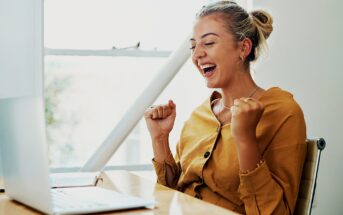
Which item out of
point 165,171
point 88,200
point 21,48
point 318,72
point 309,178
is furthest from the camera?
point 318,72

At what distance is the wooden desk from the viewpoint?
109cm

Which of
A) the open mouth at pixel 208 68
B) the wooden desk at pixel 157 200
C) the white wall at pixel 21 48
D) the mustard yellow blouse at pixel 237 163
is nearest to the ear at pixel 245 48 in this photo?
the open mouth at pixel 208 68

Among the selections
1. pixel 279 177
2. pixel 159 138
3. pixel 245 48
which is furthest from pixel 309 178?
pixel 159 138

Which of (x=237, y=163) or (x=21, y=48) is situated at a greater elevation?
(x=21, y=48)

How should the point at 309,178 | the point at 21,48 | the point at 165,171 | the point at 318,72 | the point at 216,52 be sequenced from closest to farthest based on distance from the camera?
the point at 21,48 < the point at 309,178 < the point at 216,52 < the point at 165,171 < the point at 318,72

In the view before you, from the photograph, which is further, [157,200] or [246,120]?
[246,120]

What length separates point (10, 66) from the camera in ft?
2.92

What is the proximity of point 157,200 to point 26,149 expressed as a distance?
15.2 inches

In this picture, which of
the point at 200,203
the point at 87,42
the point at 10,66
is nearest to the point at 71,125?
the point at 87,42

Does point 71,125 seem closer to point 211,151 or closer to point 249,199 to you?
point 211,151

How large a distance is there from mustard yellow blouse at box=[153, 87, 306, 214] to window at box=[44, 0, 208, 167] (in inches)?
37.2

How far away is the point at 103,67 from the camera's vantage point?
2809 millimetres

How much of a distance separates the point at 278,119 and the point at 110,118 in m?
1.51

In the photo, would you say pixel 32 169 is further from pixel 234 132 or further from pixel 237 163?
pixel 237 163
